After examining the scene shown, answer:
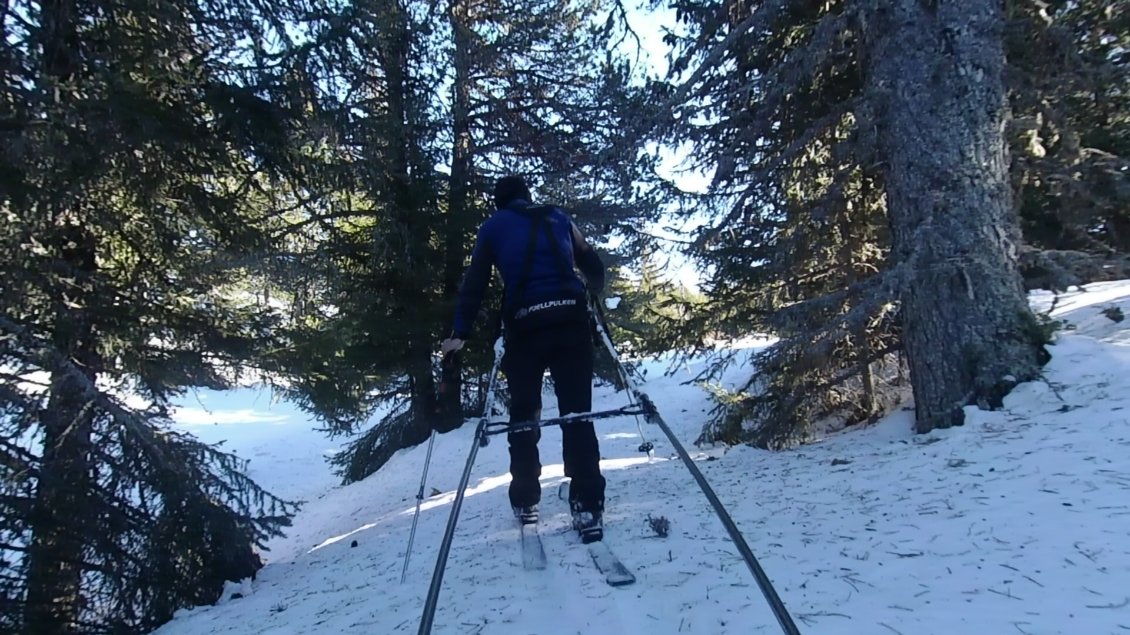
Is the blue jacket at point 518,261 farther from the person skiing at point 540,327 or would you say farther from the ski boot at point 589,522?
the ski boot at point 589,522

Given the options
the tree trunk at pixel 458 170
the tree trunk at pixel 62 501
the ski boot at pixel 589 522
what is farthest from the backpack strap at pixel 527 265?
the tree trunk at pixel 458 170

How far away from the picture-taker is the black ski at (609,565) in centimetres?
383

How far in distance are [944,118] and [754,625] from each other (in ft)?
14.9

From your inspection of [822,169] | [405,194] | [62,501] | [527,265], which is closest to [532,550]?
[527,265]

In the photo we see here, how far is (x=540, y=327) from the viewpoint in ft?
14.9

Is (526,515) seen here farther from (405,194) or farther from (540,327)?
(405,194)

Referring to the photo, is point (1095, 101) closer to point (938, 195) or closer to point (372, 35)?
point (938, 195)

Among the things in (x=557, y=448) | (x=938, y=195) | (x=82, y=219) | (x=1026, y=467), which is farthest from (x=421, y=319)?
(x=1026, y=467)

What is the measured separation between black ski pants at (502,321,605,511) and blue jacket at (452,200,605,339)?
284mm

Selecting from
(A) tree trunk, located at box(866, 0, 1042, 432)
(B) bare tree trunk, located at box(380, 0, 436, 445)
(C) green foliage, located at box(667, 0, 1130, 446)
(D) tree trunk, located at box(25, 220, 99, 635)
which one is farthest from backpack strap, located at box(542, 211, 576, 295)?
(B) bare tree trunk, located at box(380, 0, 436, 445)

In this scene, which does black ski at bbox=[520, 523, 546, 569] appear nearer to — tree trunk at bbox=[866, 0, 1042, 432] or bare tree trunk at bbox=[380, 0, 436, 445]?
tree trunk at bbox=[866, 0, 1042, 432]

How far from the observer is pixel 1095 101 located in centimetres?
676

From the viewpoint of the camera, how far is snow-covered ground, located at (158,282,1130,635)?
3.09 m

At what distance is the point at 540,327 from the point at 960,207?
3.67 meters
